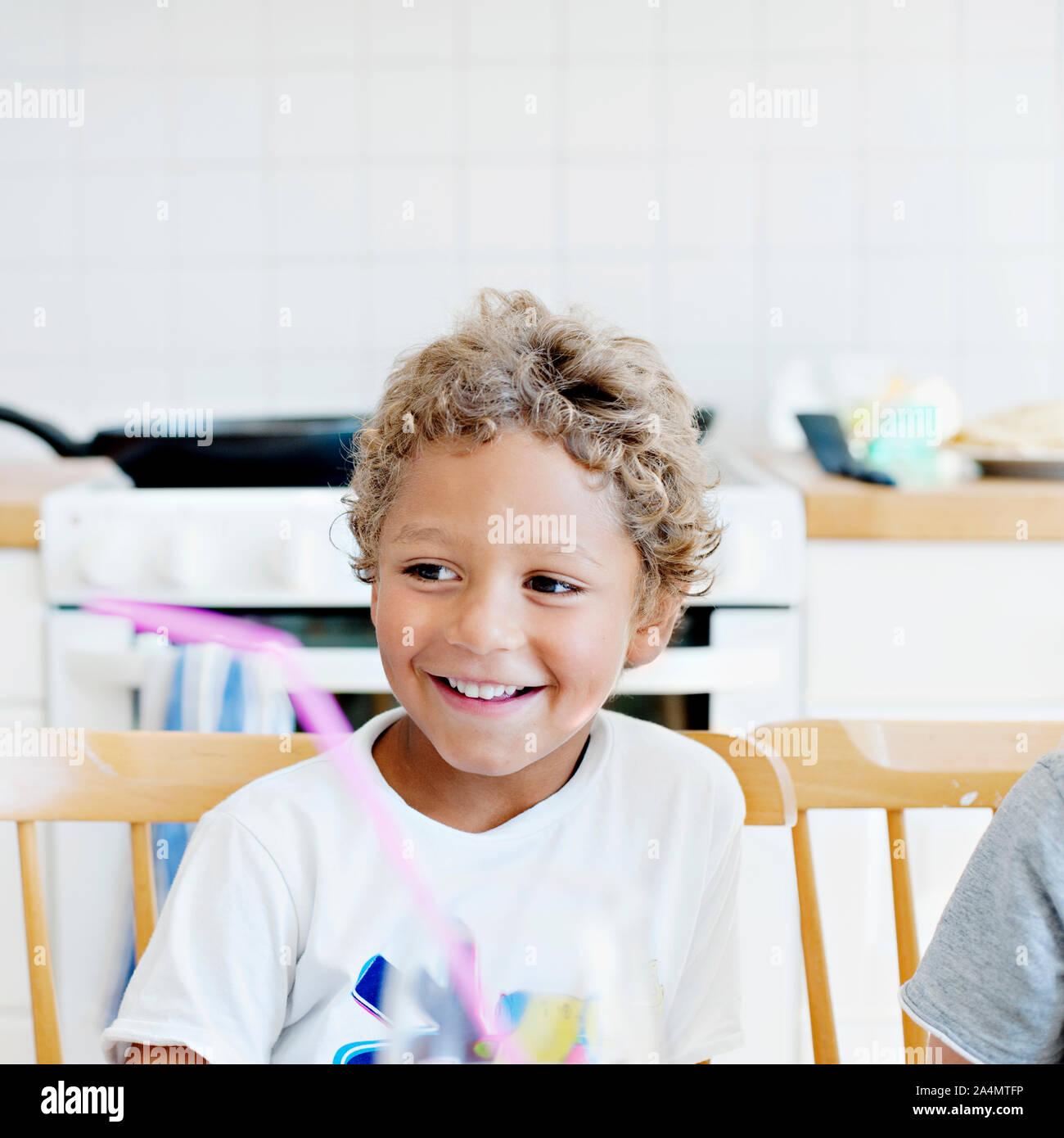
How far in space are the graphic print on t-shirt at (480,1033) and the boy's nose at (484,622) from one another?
172 mm

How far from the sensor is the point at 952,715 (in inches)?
42.2

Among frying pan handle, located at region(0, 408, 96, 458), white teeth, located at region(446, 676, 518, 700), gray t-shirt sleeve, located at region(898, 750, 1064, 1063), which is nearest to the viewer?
gray t-shirt sleeve, located at region(898, 750, 1064, 1063)

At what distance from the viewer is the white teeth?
57 cm

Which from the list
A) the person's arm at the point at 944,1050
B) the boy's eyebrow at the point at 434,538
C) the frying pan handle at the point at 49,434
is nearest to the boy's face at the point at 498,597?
the boy's eyebrow at the point at 434,538

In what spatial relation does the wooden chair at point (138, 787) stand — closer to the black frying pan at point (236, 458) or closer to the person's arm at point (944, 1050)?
the person's arm at point (944, 1050)

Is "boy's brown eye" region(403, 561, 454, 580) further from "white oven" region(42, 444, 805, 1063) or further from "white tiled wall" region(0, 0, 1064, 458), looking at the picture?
"white tiled wall" region(0, 0, 1064, 458)

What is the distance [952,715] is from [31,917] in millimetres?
809

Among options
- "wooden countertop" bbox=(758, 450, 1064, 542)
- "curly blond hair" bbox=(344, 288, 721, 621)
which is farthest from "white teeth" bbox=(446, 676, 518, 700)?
"wooden countertop" bbox=(758, 450, 1064, 542)

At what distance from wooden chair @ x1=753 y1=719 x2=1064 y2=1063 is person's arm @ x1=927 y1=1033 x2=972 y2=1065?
116 mm

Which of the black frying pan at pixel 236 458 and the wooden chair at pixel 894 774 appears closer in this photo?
the wooden chair at pixel 894 774

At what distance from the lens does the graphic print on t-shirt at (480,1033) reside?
0.57 meters

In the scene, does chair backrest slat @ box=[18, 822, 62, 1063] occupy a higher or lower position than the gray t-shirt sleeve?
lower

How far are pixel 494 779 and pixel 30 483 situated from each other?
2.64 ft
